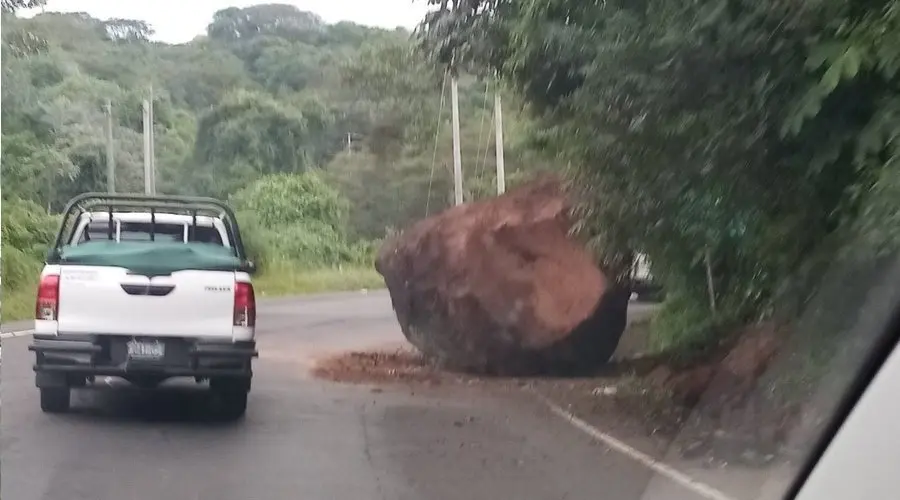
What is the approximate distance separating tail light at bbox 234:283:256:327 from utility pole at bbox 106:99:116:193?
103 cm

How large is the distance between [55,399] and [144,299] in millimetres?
888

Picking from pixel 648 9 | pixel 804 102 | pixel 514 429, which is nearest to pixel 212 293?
pixel 514 429

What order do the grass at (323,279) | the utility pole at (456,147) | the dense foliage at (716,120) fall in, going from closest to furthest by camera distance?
the dense foliage at (716,120) → the grass at (323,279) → the utility pole at (456,147)

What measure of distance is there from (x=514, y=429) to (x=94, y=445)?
2557 millimetres

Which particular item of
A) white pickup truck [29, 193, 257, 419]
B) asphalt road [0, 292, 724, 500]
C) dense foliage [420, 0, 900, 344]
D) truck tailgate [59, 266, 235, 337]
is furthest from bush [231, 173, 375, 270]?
dense foliage [420, 0, 900, 344]

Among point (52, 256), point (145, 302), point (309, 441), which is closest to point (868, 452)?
point (309, 441)

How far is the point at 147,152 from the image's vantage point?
6539 mm

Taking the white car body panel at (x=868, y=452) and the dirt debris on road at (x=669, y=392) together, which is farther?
the dirt debris on road at (x=669, y=392)

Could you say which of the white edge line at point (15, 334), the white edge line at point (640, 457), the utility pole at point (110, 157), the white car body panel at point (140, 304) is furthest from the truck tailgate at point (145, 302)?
the white edge line at point (640, 457)

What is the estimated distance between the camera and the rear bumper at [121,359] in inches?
238

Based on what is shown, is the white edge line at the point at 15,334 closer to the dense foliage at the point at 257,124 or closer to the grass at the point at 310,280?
the dense foliage at the point at 257,124

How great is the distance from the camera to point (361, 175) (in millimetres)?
7039

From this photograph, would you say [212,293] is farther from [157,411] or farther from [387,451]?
[387,451]

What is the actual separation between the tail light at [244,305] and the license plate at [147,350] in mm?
461
